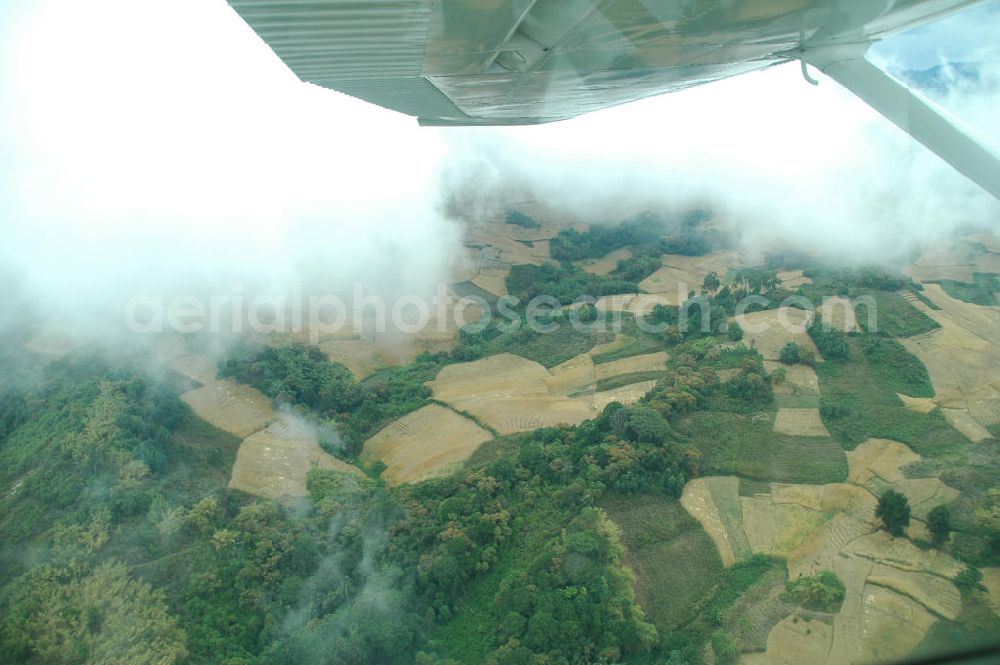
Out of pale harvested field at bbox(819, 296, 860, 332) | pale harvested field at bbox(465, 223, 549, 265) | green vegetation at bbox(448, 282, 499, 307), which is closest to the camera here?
pale harvested field at bbox(819, 296, 860, 332)

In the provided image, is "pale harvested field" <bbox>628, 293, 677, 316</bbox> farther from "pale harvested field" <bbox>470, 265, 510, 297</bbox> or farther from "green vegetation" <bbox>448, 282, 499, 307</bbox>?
"pale harvested field" <bbox>470, 265, 510, 297</bbox>

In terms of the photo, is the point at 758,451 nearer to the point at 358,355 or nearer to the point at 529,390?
the point at 529,390

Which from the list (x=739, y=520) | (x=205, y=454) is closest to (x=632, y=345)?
(x=739, y=520)

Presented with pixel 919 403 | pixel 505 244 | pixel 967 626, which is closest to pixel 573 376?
pixel 919 403

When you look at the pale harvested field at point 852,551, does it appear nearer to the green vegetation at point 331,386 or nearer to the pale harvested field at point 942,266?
the green vegetation at point 331,386

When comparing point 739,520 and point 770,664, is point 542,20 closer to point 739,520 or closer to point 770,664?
point 770,664

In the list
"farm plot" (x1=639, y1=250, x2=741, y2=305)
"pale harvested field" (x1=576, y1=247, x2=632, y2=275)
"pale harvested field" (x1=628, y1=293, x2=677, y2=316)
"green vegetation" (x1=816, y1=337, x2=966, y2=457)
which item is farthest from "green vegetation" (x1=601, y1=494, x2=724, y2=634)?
"pale harvested field" (x1=576, y1=247, x2=632, y2=275)

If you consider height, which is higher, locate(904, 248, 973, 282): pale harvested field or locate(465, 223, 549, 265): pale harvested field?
locate(465, 223, 549, 265): pale harvested field
